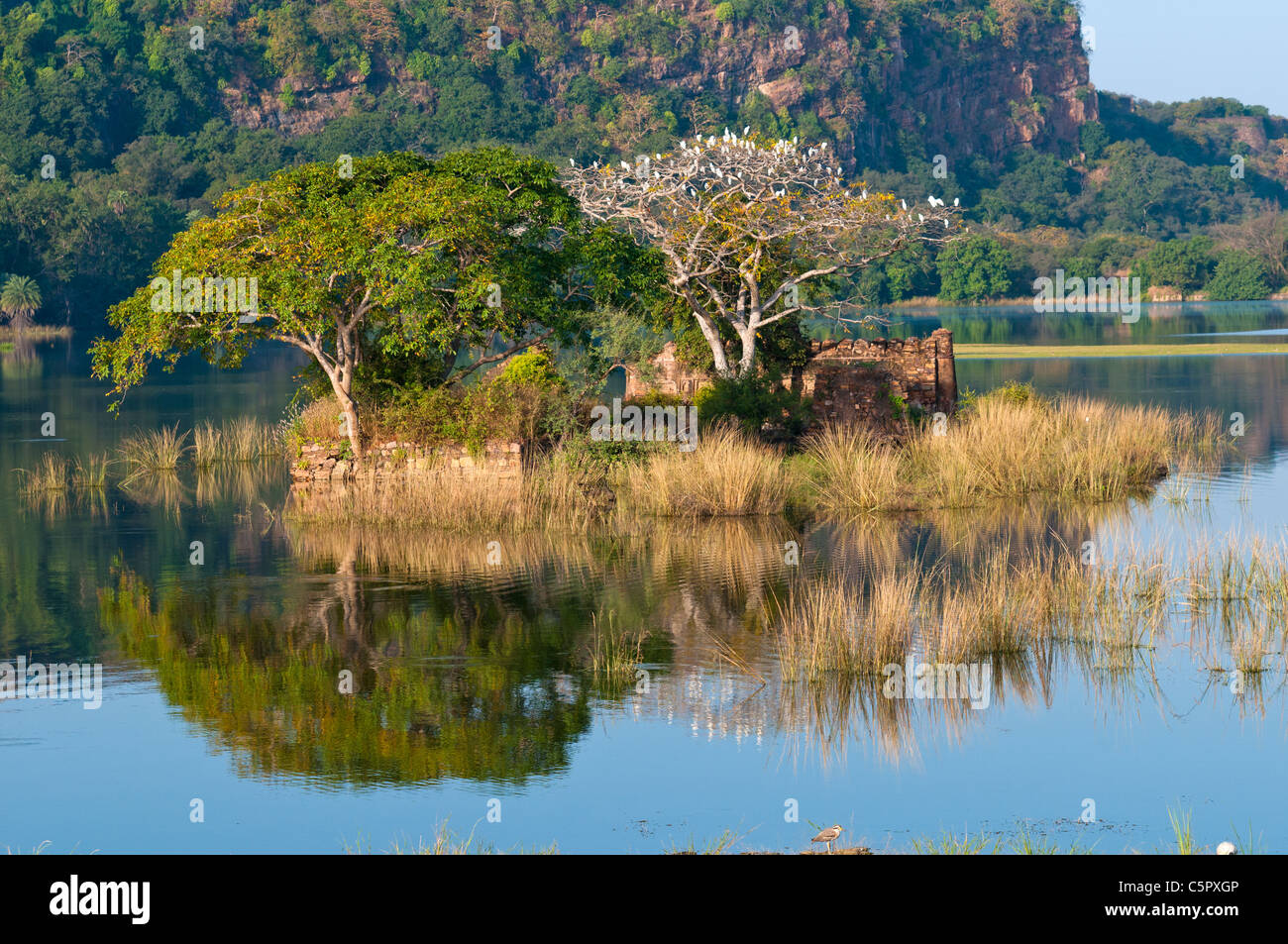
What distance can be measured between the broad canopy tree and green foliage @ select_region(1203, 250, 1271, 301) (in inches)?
4198

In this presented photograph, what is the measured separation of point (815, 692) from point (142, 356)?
12.7 metres

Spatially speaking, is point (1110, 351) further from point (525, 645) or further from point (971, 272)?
point (971, 272)

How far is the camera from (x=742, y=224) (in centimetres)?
2733

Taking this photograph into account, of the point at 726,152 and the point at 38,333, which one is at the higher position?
the point at 726,152

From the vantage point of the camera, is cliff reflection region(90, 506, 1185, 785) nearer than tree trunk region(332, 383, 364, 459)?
Yes

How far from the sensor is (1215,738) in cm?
1057

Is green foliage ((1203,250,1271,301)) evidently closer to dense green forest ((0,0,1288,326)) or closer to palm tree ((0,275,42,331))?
dense green forest ((0,0,1288,326))

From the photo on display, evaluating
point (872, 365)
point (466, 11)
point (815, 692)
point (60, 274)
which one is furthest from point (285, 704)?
point (466, 11)

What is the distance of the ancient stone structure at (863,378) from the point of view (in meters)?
25.9

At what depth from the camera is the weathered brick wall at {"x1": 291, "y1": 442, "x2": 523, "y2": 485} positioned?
21047 mm

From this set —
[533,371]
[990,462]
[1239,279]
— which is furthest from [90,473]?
[1239,279]

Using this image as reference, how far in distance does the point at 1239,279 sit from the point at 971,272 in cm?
2004

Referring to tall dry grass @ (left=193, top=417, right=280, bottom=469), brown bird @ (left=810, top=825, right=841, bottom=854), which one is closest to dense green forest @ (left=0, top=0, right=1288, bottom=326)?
tall dry grass @ (left=193, top=417, right=280, bottom=469)

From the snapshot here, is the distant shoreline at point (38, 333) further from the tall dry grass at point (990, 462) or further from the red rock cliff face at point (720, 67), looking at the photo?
the red rock cliff face at point (720, 67)
